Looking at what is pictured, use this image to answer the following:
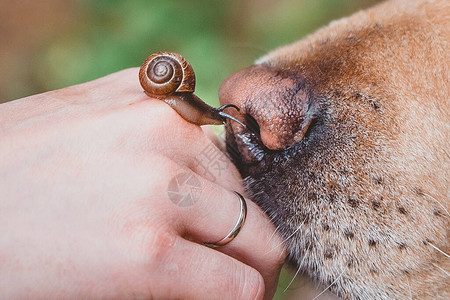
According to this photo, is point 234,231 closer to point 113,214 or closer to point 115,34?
point 113,214

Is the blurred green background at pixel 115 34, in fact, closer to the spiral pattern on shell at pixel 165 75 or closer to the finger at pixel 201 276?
the spiral pattern on shell at pixel 165 75

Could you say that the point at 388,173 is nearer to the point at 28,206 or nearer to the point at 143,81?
the point at 143,81

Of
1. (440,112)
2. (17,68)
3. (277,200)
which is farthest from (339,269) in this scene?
(17,68)

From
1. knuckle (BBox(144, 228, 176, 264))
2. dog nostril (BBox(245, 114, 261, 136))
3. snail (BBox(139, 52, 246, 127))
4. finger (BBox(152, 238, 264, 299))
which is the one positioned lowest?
finger (BBox(152, 238, 264, 299))

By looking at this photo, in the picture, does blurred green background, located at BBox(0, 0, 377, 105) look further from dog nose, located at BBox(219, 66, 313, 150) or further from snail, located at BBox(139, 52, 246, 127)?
snail, located at BBox(139, 52, 246, 127)

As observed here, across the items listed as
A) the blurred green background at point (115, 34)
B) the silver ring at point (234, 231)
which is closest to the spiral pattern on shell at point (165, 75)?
the silver ring at point (234, 231)

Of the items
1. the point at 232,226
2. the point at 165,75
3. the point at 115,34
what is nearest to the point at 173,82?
the point at 165,75

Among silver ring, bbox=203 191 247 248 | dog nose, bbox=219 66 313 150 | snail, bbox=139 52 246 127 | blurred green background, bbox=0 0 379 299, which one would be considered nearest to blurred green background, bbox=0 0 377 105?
blurred green background, bbox=0 0 379 299
